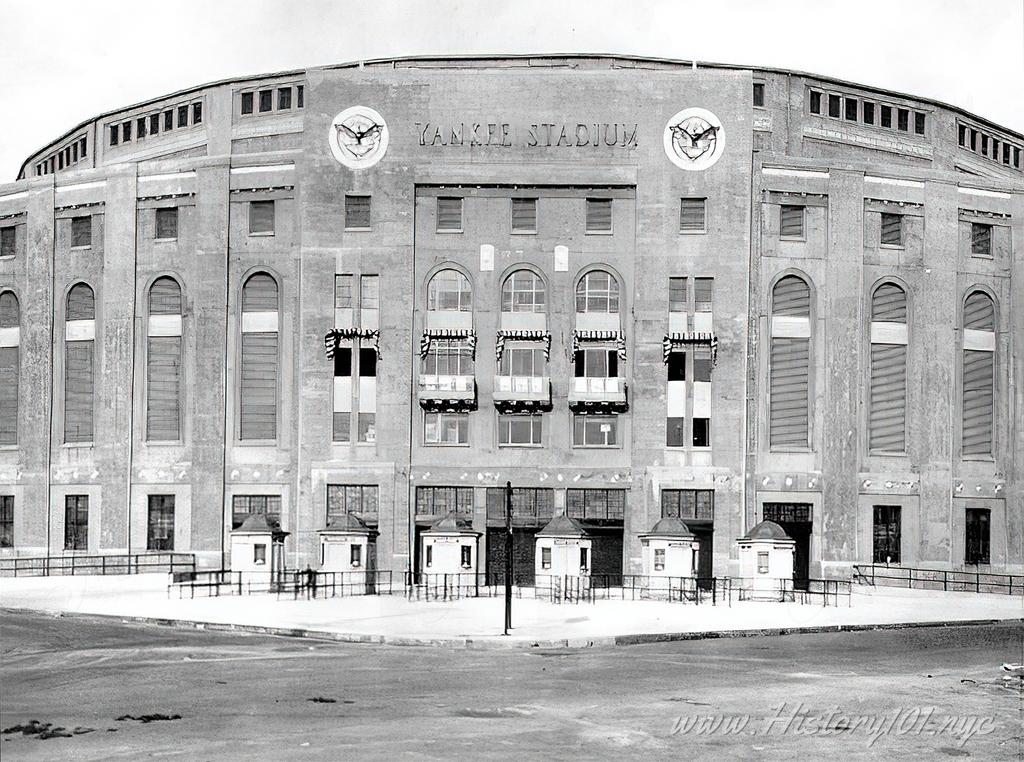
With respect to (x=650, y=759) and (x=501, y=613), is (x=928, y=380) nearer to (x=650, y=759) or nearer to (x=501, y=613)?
(x=501, y=613)

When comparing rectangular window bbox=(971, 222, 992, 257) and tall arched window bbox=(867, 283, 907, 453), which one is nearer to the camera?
tall arched window bbox=(867, 283, 907, 453)

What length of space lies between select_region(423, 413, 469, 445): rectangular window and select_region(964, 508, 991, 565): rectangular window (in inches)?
978

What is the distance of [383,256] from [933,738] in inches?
1811

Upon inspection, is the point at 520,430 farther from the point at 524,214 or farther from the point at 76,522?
the point at 76,522

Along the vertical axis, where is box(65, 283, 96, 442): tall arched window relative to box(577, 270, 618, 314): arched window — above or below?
below

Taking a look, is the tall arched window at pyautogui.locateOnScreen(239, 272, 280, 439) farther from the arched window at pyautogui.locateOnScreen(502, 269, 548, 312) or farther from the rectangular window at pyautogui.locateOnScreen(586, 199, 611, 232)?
the rectangular window at pyautogui.locateOnScreen(586, 199, 611, 232)

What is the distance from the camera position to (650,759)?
60.4 feet

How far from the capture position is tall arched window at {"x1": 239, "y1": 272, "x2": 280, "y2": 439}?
65000 millimetres

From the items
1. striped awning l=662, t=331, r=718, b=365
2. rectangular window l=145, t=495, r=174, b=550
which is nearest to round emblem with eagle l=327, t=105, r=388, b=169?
striped awning l=662, t=331, r=718, b=365

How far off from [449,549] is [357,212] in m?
17.7

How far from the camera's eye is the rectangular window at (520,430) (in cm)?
6362

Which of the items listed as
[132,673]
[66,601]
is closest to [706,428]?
[66,601]

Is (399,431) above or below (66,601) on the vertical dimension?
above

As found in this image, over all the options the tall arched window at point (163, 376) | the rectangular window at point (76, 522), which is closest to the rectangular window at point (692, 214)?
the tall arched window at point (163, 376)
